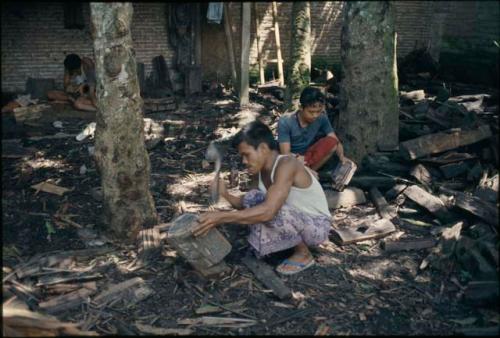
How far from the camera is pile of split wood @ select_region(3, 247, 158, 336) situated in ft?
11.2

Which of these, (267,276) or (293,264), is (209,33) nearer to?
(293,264)

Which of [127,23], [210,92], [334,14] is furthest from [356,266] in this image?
[334,14]

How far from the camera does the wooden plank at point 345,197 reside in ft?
19.2

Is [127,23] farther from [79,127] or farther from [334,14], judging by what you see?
[334,14]

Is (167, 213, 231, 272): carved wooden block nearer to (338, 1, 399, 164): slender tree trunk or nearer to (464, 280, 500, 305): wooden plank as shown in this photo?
(464, 280, 500, 305): wooden plank

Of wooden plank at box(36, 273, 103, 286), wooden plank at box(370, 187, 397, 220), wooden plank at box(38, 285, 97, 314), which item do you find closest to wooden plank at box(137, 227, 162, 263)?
wooden plank at box(36, 273, 103, 286)

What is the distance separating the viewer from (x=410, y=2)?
49.3 ft

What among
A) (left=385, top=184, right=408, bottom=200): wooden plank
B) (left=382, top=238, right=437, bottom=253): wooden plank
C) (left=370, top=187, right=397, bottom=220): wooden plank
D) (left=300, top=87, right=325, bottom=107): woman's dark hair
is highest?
(left=300, top=87, right=325, bottom=107): woman's dark hair

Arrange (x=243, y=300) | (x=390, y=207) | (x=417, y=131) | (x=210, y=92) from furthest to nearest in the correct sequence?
(x=210, y=92) → (x=417, y=131) → (x=390, y=207) → (x=243, y=300)

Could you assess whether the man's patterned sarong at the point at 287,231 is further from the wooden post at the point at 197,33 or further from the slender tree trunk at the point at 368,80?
the wooden post at the point at 197,33

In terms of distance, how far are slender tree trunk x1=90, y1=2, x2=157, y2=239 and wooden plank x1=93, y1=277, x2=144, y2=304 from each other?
77 centimetres

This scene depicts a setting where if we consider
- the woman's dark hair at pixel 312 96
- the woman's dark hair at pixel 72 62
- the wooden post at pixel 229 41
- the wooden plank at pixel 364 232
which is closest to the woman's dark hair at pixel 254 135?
the woman's dark hair at pixel 312 96

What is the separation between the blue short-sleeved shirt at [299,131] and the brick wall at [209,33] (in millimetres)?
7764

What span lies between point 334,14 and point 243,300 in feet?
38.7
